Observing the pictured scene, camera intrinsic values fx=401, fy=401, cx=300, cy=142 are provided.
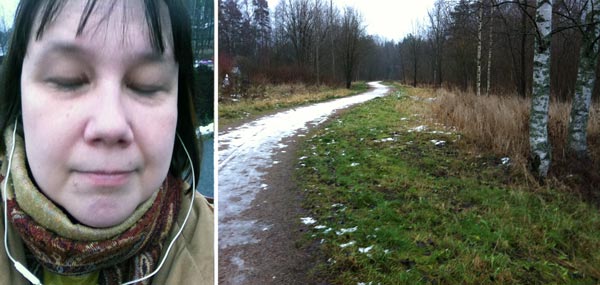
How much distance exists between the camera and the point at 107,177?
A: 960mm

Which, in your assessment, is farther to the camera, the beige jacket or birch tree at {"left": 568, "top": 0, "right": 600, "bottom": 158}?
birch tree at {"left": 568, "top": 0, "right": 600, "bottom": 158}

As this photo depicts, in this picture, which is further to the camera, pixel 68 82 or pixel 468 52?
pixel 468 52

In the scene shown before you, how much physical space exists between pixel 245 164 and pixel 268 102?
27.5ft

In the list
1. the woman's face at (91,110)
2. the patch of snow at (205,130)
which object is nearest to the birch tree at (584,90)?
the patch of snow at (205,130)

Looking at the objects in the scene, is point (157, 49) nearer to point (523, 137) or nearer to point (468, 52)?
point (523, 137)

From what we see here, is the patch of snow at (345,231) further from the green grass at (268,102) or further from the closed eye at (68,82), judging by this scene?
the green grass at (268,102)

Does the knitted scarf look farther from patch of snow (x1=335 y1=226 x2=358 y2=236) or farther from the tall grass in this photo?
the tall grass

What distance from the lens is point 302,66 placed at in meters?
24.6

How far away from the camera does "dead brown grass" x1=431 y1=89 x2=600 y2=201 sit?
15.5ft

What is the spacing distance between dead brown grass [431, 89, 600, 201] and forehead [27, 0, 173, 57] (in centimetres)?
487

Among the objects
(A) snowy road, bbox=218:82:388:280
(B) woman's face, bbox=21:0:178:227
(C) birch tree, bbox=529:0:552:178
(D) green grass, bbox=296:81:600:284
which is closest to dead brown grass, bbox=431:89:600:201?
(C) birch tree, bbox=529:0:552:178

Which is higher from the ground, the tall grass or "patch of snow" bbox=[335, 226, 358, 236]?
the tall grass

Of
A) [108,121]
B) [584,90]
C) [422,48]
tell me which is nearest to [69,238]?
[108,121]

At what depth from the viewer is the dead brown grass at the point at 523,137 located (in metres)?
4.73
